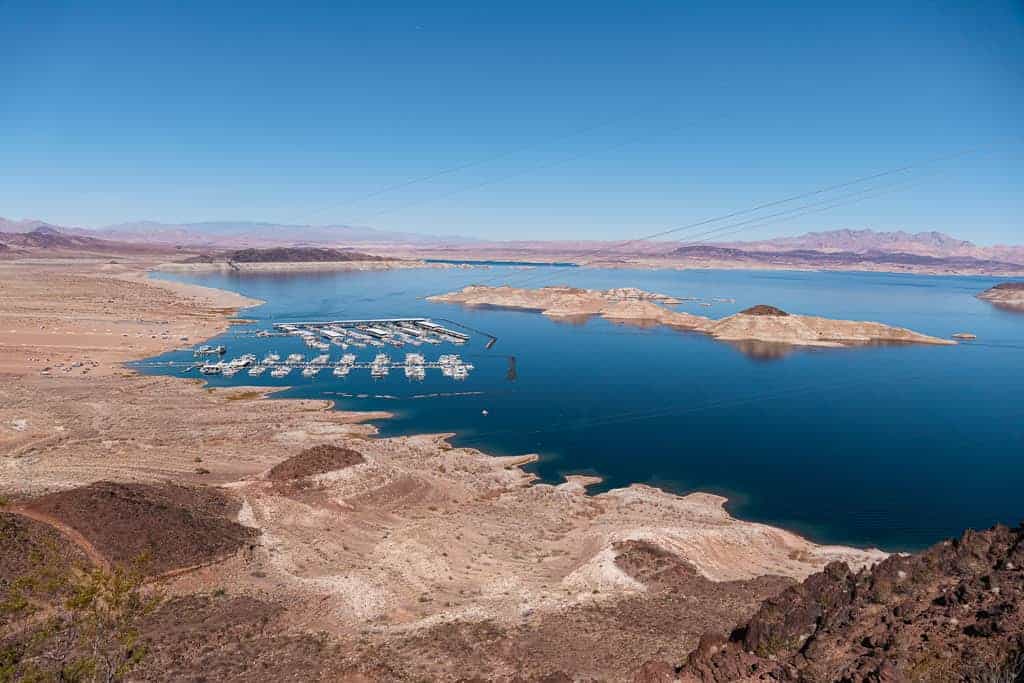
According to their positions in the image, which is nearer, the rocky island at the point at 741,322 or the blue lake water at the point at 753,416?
the blue lake water at the point at 753,416

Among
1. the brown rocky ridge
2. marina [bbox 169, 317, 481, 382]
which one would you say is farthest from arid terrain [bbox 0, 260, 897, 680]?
marina [bbox 169, 317, 481, 382]

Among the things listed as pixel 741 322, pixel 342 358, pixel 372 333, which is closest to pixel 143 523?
pixel 342 358

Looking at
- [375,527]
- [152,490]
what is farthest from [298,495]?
[152,490]

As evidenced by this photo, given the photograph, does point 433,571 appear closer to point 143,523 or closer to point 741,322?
point 143,523

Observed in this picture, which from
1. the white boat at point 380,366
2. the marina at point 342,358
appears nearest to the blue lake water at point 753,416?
the white boat at point 380,366

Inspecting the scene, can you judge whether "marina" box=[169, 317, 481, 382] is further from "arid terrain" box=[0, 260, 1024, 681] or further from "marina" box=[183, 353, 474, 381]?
"arid terrain" box=[0, 260, 1024, 681]

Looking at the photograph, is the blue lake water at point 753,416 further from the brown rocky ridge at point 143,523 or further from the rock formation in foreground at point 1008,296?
the rock formation in foreground at point 1008,296
